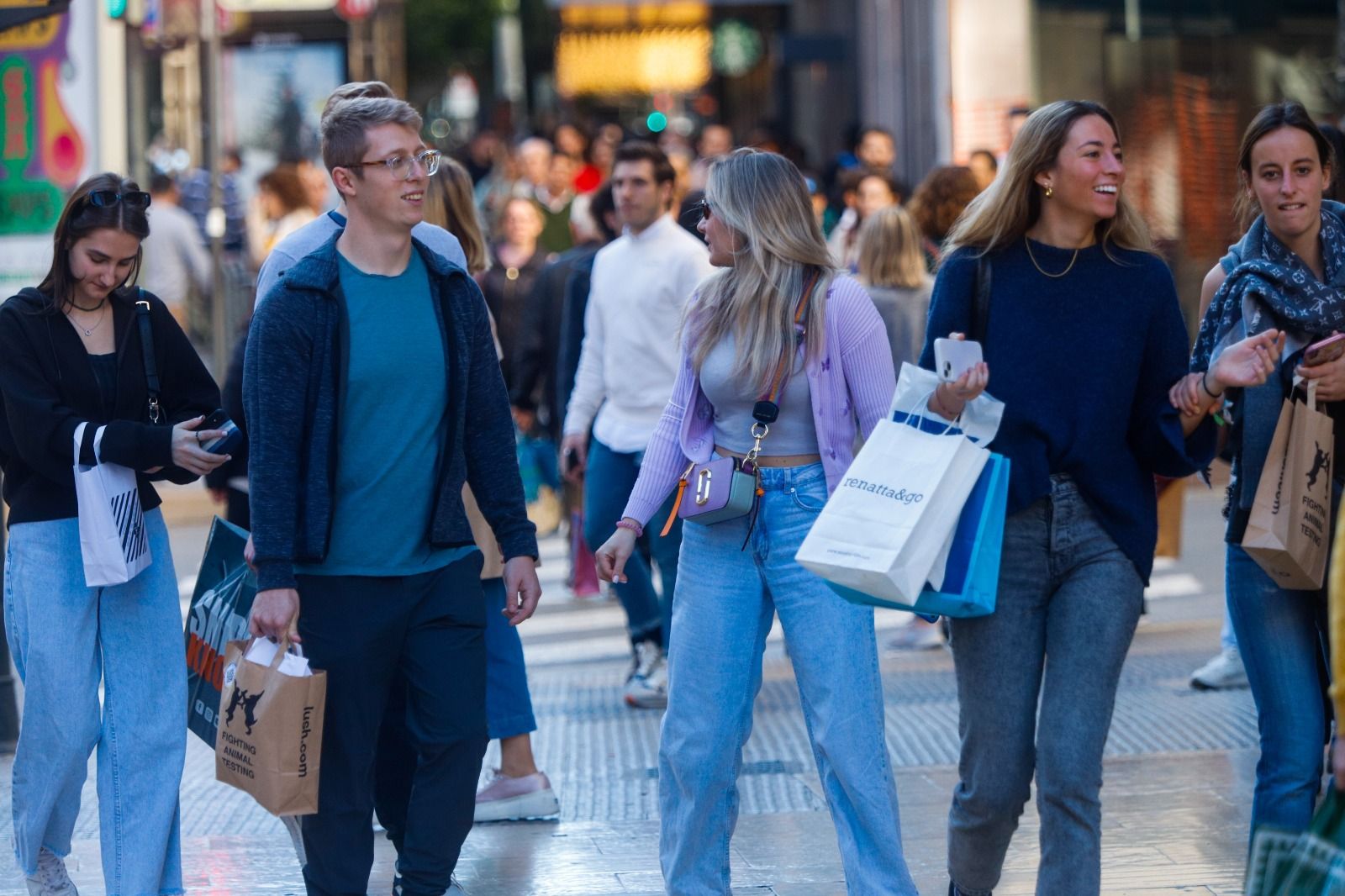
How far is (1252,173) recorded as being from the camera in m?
4.84

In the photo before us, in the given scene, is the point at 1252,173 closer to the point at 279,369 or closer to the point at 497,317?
the point at 279,369

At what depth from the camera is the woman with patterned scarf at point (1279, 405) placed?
15.0 feet

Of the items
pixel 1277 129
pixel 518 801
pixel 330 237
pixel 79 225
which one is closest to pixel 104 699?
pixel 79 225

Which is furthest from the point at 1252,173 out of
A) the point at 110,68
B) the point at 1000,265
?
the point at 110,68

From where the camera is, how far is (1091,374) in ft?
14.3

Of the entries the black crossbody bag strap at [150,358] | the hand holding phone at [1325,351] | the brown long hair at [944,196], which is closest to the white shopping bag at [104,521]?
the black crossbody bag strap at [150,358]

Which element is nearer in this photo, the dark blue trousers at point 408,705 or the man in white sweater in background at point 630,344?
the dark blue trousers at point 408,705

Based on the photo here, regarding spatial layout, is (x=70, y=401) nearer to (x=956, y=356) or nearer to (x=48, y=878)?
(x=48, y=878)

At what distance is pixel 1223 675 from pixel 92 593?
15.6 ft

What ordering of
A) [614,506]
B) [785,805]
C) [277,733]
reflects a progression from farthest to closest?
[614,506]
[785,805]
[277,733]

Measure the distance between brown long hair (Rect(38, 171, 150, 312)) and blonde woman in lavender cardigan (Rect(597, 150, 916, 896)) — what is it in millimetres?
1492

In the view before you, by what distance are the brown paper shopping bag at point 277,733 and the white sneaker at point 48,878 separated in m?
1.05

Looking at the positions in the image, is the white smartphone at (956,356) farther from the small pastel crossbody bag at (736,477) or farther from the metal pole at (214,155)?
the metal pole at (214,155)

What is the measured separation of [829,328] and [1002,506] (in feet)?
2.46
